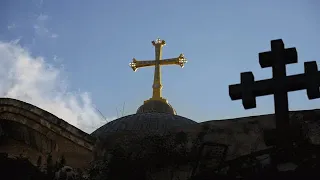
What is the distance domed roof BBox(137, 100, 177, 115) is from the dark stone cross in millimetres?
8666

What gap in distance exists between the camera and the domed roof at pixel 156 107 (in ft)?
48.0

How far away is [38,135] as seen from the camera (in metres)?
7.79

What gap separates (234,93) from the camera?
589cm

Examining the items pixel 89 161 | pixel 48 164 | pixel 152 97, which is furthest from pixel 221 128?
pixel 152 97

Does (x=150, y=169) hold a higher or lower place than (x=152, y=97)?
lower

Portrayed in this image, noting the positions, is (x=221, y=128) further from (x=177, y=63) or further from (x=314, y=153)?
(x=177, y=63)

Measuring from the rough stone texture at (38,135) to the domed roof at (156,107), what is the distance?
6842 millimetres

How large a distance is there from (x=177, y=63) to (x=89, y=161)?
8.41 meters

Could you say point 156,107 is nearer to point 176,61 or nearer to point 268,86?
point 176,61

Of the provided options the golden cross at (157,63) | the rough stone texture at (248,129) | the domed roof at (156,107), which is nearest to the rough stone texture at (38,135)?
the rough stone texture at (248,129)

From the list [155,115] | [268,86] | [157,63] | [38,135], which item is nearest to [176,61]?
[157,63]

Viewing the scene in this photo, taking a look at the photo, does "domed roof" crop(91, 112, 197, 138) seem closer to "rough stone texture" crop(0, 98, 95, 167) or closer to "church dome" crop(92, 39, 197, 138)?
"church dome" crop(92, 39, 197, 138)

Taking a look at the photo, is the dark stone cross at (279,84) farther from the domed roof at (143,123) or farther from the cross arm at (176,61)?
the cross arm at (176,61)

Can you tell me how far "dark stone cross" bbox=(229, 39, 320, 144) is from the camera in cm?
555
